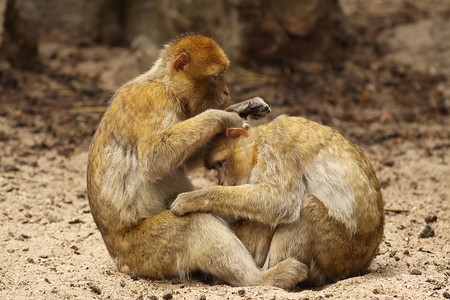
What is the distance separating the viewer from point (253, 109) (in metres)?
6.46

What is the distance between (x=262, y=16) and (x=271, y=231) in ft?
28.3

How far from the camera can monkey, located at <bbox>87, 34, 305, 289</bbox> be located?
553 centimetres

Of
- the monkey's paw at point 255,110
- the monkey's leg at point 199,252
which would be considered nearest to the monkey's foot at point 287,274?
the monkey's leg at point 199,252

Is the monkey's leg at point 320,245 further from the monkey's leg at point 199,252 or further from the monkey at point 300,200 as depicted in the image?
the monkey's leg at point 199,252

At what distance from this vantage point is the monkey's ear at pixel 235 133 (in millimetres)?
5852

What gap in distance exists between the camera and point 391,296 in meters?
5.08

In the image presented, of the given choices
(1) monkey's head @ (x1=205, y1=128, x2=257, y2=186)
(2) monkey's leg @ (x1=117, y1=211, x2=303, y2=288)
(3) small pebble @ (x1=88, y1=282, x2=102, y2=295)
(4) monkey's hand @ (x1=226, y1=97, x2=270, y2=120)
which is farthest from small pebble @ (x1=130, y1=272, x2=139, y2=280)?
(4) monkey's hand @ (x1=226, y1=97, x2=270, y2=120)

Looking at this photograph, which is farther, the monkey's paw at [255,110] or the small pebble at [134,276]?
the monkey's paw at [255,110]

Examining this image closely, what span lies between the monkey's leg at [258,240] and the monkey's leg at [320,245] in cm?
8

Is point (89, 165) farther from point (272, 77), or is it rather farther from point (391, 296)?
point (272, 77)

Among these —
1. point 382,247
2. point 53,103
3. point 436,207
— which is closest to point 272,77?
point 53,103

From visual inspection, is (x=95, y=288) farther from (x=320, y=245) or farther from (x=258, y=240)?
(x=320, y=245)

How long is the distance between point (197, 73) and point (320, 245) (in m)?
2.04

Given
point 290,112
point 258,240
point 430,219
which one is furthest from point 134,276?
point 290,112
